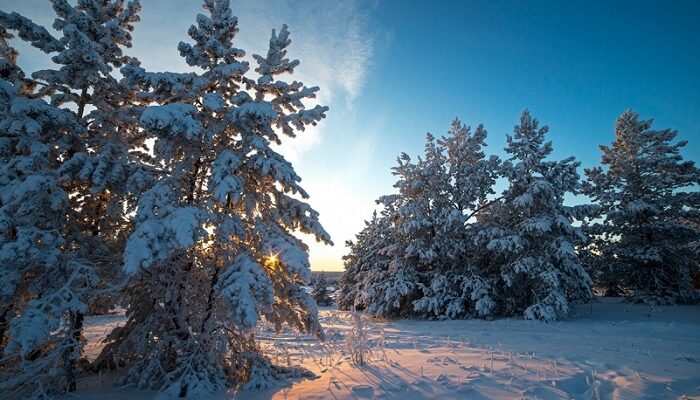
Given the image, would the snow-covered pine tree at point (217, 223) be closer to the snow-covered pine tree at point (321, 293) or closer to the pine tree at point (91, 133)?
the pine tree at point (91, 133)

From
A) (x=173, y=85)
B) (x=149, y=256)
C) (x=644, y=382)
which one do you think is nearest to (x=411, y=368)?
(x=644, y=382)

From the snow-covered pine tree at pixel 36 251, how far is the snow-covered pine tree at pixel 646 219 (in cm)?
2478

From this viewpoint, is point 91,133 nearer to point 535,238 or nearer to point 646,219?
point 535,238

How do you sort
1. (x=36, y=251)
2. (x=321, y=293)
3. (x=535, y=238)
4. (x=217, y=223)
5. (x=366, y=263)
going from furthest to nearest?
(x=321, y=293) < (x=366, y=263) < (x=535, y=238) < (x=217, y=223) < (x=36, y=251)

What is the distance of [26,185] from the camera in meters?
6.08

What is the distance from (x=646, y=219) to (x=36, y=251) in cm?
2733

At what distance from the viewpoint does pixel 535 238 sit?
18.5 m

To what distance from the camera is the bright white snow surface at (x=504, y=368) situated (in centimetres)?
588

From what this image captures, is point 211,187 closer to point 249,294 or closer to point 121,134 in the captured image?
point 249,294

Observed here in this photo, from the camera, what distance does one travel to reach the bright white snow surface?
588 cm

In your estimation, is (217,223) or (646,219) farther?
(646,219)

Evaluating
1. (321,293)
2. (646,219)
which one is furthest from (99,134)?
(321,293)

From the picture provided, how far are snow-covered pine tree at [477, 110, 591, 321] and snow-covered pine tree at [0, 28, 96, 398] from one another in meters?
16.5

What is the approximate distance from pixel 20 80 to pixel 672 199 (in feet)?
95.2
